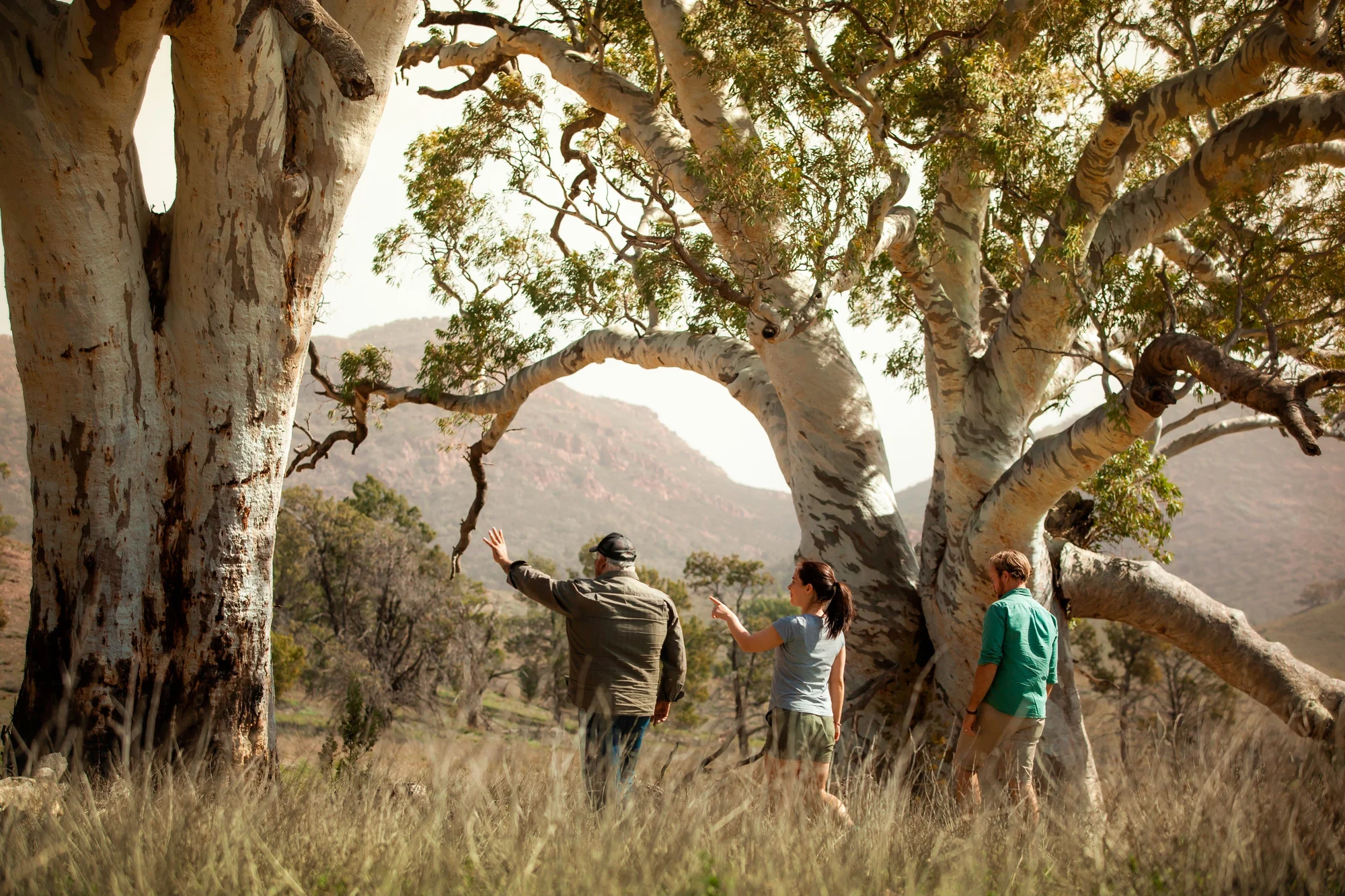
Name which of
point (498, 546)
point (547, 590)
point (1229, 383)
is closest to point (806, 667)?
point (547, 590)

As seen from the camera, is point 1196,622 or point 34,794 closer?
point 34,794

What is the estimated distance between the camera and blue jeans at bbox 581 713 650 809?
9.80 feet

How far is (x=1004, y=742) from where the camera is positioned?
11.9 ft

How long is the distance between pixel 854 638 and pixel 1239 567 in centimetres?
9032

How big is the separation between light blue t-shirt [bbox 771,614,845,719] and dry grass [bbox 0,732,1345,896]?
588 millimetres

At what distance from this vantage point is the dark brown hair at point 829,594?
11.5ft

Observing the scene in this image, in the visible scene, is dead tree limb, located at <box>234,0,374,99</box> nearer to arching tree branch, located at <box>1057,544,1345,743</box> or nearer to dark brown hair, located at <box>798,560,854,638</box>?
dark brown hair, located at <box>798,560,854,638</box>

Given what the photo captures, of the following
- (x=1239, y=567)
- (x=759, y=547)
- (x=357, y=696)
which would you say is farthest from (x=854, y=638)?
(x=759, y=547)

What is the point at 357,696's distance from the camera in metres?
7.29

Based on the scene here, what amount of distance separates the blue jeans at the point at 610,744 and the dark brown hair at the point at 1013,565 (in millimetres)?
1439

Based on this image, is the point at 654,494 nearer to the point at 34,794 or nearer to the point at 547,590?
the point at 547,590

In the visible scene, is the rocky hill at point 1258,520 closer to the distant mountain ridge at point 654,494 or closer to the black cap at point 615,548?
the distant mountain ridge at point 654,494

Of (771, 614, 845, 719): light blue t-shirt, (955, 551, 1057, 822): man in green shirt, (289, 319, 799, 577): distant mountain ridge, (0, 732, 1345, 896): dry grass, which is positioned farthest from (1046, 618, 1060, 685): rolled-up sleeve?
(289, 319, 799, 577): distant mountain ridge

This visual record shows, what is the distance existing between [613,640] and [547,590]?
302 mm
